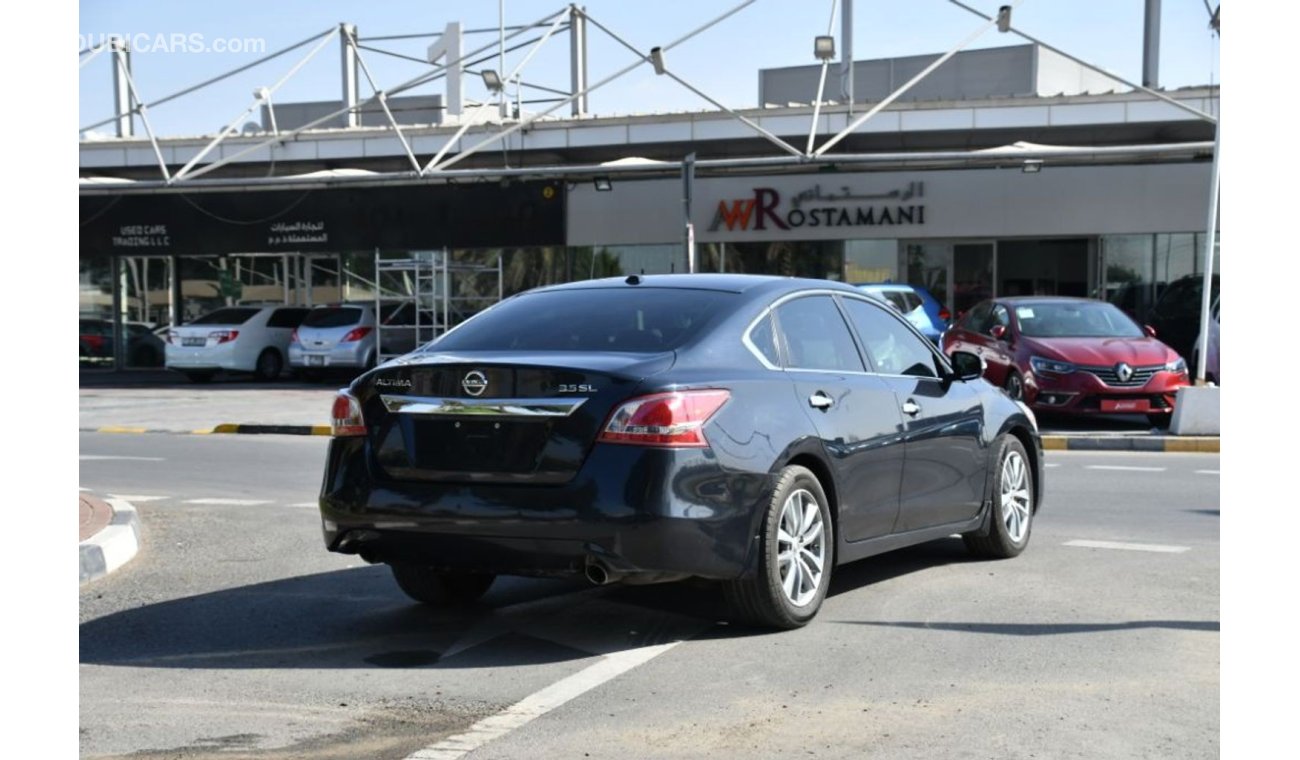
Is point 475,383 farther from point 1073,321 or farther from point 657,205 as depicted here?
point 657,205

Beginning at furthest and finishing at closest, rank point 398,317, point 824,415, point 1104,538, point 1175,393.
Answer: point 398,317 < point 1175,393 < point 1104,538 < point 824,415

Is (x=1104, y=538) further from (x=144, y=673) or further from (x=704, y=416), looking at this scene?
(x=144, y=673)

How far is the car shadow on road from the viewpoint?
613cm

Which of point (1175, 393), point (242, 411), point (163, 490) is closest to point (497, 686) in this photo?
point (163, 490)

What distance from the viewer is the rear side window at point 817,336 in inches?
270

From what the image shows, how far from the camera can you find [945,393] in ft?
25.7

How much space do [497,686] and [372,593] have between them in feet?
7.01

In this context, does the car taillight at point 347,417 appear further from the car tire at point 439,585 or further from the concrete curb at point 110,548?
the concrete curb at point 110,548

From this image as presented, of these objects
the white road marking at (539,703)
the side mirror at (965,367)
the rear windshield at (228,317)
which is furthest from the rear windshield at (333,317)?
the white road marking at (539,703)

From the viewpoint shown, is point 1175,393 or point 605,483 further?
point 1175,393

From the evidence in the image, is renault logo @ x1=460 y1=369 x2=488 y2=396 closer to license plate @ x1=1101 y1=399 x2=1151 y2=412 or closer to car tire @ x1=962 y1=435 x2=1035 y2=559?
car tire @ x1=962 y1=435 x2=1035 y2=559

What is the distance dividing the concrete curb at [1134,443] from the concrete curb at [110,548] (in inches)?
389

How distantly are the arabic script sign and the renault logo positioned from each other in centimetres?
2394

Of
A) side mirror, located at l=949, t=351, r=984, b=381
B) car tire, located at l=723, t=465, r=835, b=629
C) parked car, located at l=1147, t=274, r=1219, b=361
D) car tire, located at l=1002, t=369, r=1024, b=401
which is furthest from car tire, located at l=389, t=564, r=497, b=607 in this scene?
parked car, located at l=1147, t=274, r=1219, b=361
